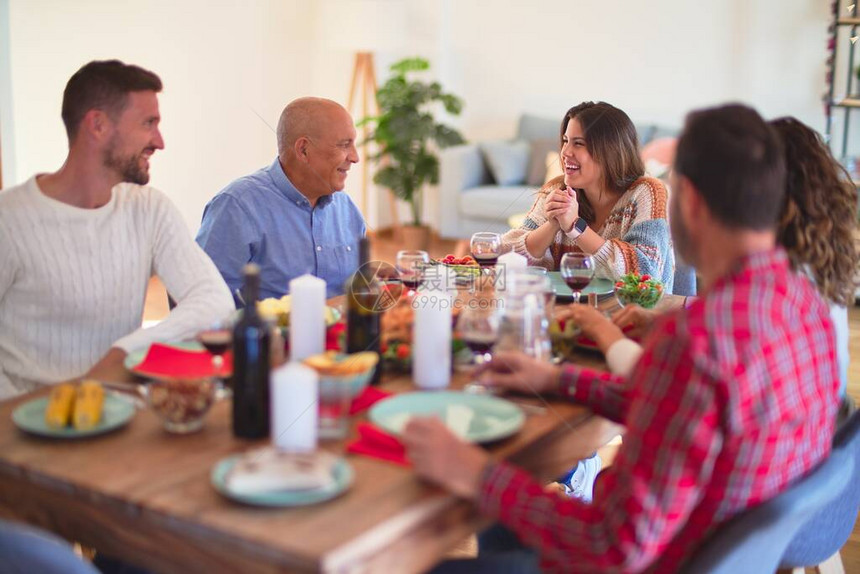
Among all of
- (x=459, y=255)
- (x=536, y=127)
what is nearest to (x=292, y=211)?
(x=459, y=255)

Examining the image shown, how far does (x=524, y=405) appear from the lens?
1572 millimetres

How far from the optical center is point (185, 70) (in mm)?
5773

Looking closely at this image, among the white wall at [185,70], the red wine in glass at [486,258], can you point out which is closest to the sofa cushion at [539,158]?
the white wall at [185,70]

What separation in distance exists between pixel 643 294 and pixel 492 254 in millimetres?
422

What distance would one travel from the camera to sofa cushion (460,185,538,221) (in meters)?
6.23

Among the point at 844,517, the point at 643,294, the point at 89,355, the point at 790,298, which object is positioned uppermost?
the point at 790,298

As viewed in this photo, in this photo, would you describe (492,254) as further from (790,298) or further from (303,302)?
(790,298)

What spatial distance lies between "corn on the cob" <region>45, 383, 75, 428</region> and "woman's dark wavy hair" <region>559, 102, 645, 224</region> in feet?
6.11

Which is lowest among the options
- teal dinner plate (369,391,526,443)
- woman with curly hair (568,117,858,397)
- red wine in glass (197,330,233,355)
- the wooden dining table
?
the wooden dining table

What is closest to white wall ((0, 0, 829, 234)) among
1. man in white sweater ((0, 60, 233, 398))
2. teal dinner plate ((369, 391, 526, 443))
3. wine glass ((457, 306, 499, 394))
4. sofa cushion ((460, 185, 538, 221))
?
sofa cushion ((460, 185, 538, 221))

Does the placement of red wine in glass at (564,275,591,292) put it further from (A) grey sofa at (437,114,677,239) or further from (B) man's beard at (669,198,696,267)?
(A) grey sofa at (437,114,677,239)

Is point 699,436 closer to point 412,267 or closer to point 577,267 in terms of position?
point 577,267

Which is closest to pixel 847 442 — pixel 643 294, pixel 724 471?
pixel 724 471

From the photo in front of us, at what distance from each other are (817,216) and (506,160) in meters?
4.83
